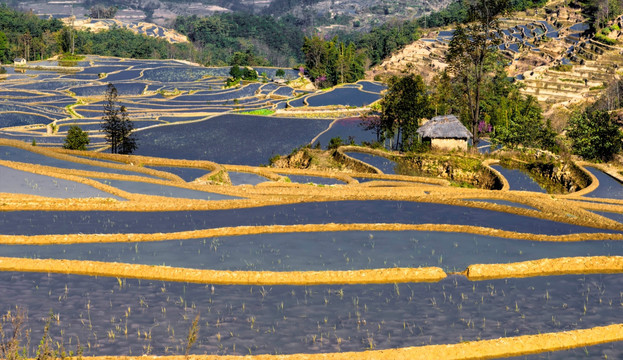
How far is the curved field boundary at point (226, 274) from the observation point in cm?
1393

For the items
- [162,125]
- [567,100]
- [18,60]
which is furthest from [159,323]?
[18,60]

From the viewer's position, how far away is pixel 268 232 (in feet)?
60.0

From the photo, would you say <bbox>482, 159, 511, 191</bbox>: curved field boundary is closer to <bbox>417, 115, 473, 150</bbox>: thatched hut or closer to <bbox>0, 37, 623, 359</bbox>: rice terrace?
<bbox>0, 37, 623, 359</bbox>: rice terrace

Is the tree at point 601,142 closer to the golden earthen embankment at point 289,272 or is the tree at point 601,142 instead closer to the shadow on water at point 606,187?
the shadow on water at point 606,187

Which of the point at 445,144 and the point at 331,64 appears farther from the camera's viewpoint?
the point at 331,64

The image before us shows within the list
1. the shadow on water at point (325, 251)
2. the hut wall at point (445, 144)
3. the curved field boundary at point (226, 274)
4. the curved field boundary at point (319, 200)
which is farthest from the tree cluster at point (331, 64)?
the curved field boundary at point (226, 274)

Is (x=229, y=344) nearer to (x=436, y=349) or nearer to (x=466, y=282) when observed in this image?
(x=436, y=349)

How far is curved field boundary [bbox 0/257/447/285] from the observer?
548 inches

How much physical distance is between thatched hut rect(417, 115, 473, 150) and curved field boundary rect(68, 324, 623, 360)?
36133 mm

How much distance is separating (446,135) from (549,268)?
108ft

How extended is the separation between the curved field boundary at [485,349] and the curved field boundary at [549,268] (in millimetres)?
3164

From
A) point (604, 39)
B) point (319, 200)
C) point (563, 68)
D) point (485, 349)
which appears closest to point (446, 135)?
point (319, 200)

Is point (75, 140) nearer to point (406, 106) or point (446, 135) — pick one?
point (406, 106)

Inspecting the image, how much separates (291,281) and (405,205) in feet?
31.6
